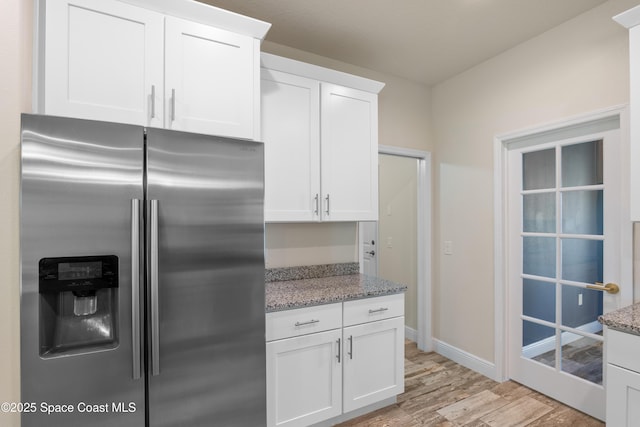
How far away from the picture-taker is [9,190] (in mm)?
1312

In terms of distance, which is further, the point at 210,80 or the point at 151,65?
the point at 210,80

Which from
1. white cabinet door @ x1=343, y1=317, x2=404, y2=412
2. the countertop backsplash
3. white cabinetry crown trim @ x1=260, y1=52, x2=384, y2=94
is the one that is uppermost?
white cabinetry crown trim @ x1=260, y1=52, x2=384, y2=94

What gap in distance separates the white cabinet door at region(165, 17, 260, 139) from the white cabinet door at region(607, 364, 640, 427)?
82.6 inches

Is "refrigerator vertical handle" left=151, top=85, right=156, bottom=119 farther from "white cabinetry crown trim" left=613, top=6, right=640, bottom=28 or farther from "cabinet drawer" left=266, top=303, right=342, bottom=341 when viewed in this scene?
"white cabinetry crown trim" left=613, top=6, right=640, bottom=28

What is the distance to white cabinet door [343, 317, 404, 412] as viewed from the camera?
6.66ft

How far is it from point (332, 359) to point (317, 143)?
1.43 metres

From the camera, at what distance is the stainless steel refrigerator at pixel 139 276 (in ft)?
3.68

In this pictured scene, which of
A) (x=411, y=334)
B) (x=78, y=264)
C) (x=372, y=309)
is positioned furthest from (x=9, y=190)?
(x=411, y=334)

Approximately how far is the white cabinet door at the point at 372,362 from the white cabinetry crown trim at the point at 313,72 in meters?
1.71

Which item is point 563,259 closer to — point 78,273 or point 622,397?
point 622,397

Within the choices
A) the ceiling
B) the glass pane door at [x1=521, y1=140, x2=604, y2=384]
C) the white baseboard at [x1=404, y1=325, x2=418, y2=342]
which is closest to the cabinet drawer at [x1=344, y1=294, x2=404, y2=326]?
the glass pane door at [x1=521, y1=140, x2=604, y2=384]

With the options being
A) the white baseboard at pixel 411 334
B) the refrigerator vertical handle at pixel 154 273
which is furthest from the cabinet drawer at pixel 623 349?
the white baseboard at pixel 411 334

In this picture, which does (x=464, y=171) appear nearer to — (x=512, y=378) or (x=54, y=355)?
(x=512, y=378)

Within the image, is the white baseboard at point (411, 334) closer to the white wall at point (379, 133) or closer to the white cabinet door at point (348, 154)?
the white wall at point (379, 133)
